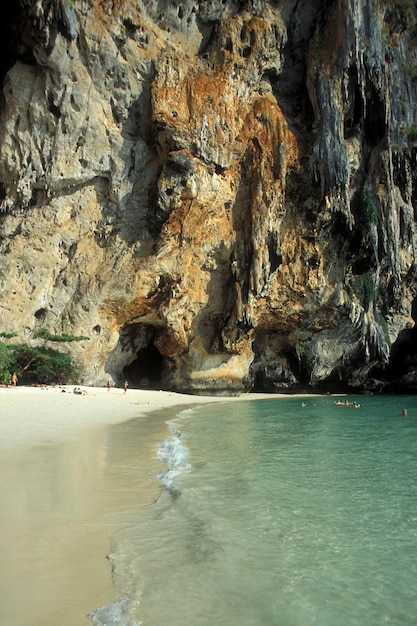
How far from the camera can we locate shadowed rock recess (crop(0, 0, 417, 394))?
1906 cm

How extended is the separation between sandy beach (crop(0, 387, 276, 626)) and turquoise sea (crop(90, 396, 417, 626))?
186 millimetres

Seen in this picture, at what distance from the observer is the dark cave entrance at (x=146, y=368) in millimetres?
25703

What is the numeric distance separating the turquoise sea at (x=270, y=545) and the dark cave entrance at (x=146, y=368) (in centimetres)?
1889

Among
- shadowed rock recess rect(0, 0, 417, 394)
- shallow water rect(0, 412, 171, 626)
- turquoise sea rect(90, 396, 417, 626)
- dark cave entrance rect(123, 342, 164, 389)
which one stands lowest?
turquoise sea rect(90, 396, 417, 626)

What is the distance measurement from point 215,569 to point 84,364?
60.2 ft

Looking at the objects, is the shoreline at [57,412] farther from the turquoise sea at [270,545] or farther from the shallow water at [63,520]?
the turquoise sea at [270,545]

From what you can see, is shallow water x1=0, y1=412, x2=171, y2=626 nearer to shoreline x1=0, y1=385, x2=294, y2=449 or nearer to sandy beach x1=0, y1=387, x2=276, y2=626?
sandy beach x1=0, y1=387, x2=276, y2=626

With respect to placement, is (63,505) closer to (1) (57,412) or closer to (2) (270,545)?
(2) (270,545)

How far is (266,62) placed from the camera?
77.5 feet

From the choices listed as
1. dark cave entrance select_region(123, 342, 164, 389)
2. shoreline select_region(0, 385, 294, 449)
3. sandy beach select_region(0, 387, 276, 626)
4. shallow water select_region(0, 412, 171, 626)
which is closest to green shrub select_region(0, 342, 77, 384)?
shoreline select_region(0, 385, 294, 449)

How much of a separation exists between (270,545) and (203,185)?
19755 millimetres

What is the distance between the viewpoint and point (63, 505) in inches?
166

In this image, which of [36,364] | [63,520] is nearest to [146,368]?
[36,364]

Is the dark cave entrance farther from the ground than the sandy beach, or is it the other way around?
the dark cave entrance
